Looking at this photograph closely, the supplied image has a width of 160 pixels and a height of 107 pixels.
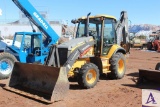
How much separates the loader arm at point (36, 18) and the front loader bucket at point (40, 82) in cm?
380

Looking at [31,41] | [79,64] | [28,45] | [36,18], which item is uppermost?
[36,18]

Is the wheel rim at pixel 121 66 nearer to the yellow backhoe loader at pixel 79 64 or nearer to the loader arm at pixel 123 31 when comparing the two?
the yellow backhoe loader at pixel 79 64

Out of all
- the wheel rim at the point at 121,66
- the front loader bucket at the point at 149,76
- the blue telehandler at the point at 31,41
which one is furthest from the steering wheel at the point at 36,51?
the front loader bucket at the point at 149,76

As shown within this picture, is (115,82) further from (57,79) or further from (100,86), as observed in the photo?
(57,79)

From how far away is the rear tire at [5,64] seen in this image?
1074 cm

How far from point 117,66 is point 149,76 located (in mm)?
1256

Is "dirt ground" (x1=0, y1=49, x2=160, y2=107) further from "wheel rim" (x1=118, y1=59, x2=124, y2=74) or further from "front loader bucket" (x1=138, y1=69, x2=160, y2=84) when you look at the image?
"wheel rim" (x1=118, y1=59, x2=124, y2=74)

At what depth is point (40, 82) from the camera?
842cm

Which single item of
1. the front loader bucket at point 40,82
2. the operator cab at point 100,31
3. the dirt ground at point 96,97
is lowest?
the dirt ground at point 96,97

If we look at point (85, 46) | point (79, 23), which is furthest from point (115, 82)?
point (79, 23)

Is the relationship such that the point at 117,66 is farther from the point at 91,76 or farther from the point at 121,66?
the point at 91,76

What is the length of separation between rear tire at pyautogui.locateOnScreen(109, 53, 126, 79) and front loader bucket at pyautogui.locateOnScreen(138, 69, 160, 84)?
3.23ft

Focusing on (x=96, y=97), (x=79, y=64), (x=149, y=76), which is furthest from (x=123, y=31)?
(x=96, y=97)

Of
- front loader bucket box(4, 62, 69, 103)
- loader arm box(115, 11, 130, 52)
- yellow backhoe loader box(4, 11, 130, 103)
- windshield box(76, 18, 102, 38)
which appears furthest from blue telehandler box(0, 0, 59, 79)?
loader arm box(115, 11, 130, 52)
